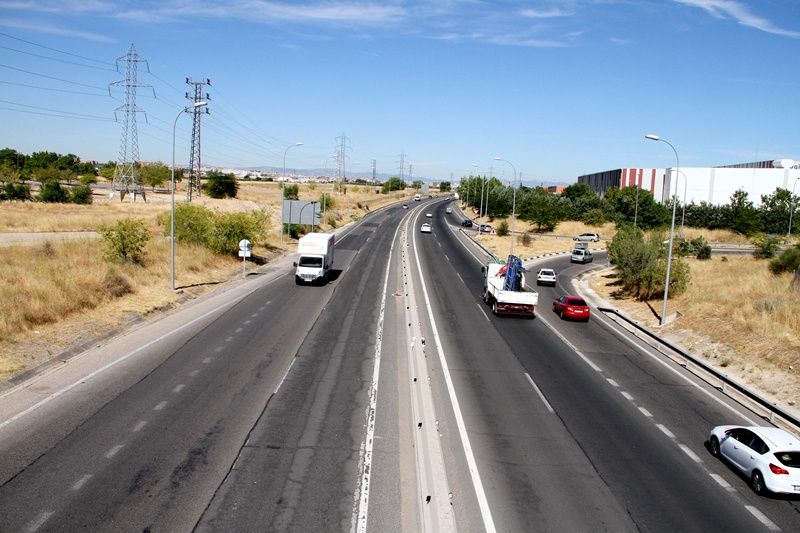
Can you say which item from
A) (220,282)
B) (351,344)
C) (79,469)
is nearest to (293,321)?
(351,344)

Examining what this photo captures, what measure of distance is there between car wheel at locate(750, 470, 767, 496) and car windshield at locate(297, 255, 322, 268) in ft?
93.0

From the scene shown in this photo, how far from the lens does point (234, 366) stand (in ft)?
64.8

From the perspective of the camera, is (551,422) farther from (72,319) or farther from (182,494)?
(72,319)

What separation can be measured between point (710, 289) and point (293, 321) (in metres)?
24.5

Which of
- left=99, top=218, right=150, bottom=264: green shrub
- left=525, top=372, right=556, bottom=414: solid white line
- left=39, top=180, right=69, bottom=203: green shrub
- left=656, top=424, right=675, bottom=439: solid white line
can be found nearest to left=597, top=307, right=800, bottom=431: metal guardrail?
left=656, top=424, right=675, bottom=439: solid white line

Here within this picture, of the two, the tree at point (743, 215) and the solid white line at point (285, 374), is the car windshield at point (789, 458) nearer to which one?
the solid white line at point (285, 374)

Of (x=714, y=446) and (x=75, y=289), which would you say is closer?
(x=714, y=446)

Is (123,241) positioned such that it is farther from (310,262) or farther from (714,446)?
(714,446)

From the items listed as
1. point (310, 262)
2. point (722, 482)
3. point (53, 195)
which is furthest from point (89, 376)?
point (53, 195)

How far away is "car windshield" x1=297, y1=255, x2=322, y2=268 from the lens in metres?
38.1

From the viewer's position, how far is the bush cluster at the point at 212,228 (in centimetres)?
4409

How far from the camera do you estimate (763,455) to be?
13.0m

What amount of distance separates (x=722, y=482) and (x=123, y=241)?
30.9 m

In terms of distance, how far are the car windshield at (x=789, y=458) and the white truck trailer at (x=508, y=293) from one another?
60.7ft
